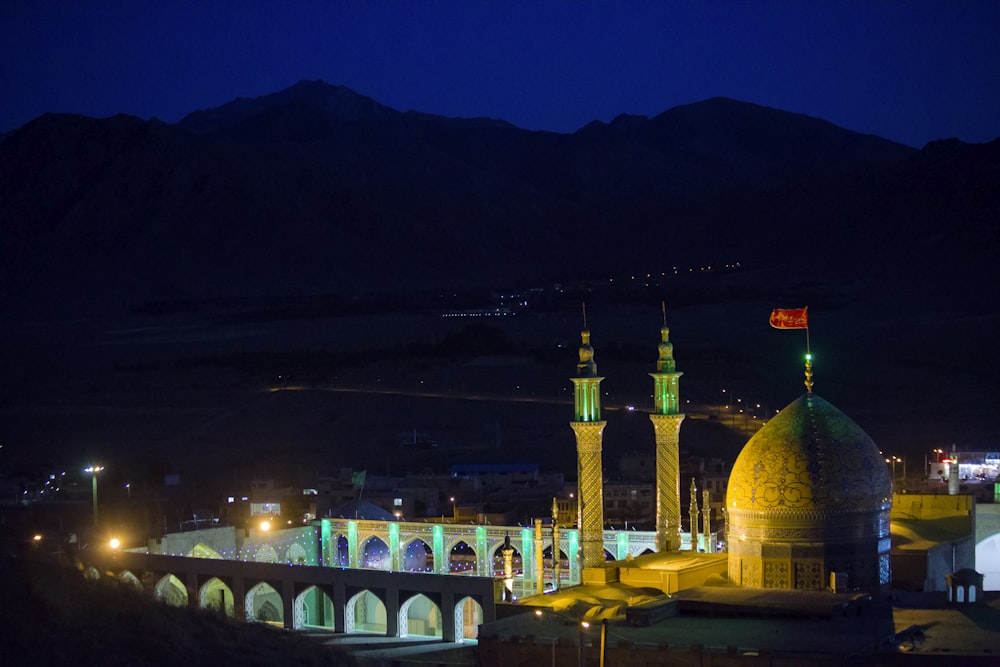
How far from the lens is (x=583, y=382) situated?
29.1m

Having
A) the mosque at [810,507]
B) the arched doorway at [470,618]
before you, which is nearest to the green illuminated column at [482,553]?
the arched doorway at [470,618]

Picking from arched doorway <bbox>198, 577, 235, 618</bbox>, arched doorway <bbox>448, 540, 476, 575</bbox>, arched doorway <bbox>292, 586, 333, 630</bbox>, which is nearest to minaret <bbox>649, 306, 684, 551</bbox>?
arched doorway <bbox>292, 586, 333, 630</bbox>

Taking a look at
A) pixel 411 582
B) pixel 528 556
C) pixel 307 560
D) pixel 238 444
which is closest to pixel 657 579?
pixel 411 582

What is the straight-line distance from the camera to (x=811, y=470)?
26.8 metres

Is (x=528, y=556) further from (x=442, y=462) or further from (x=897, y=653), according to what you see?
(x=442, y=462)

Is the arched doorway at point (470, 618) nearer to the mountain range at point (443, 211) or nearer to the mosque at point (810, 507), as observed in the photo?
the mosque at point (810, 507)

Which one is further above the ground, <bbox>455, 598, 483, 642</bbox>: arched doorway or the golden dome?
the golden dome

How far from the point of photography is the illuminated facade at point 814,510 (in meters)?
26.7

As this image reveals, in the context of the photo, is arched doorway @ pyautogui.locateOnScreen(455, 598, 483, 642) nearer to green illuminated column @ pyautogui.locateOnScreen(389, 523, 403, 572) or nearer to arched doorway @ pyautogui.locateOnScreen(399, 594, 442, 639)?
arched doorway @ pyautogui.locateOnScreen(399, 594, 442, 639)

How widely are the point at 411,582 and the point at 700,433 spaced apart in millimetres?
27990

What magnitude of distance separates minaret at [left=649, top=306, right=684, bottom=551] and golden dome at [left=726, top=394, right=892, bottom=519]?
227cm

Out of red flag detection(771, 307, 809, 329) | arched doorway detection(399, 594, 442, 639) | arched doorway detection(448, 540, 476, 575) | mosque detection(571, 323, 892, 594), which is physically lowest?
arched doorway detection(399, 594, 442, 639)

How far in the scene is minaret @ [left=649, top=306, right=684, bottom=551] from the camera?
29.8 m

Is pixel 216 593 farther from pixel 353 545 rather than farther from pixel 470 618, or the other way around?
pixel 470 618
